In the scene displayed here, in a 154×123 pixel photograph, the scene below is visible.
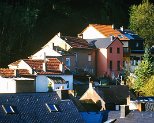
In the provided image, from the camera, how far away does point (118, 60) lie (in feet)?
245

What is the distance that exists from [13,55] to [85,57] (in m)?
8.95

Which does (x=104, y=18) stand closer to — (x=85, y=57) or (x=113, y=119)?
(x=85, y=57)

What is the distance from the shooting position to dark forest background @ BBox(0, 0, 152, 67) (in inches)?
2790

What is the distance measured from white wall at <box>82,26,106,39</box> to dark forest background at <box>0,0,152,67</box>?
3790 mm

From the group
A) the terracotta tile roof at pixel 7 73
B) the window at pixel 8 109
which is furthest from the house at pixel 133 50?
the window at pixel 8 109

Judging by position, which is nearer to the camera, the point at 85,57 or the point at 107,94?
the point at 107,94

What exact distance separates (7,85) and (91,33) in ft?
87.4

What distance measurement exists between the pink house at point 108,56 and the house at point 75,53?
925 millimetres

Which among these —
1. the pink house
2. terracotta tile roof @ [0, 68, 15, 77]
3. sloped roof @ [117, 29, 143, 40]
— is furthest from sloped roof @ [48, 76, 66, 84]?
sloped roof @ [117, 29, 143, 40]

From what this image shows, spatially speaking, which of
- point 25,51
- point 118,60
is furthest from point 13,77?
point 118,60

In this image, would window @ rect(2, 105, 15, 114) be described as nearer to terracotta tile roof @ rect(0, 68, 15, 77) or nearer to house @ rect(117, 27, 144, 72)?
Answer: terracotta tile roof @ rect(0, 68, 15, 77)

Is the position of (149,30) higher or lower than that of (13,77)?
higher

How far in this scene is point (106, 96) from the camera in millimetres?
48625

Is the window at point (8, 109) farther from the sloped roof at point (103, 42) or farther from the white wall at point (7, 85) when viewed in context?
the sloped roof at point (103, 42)
